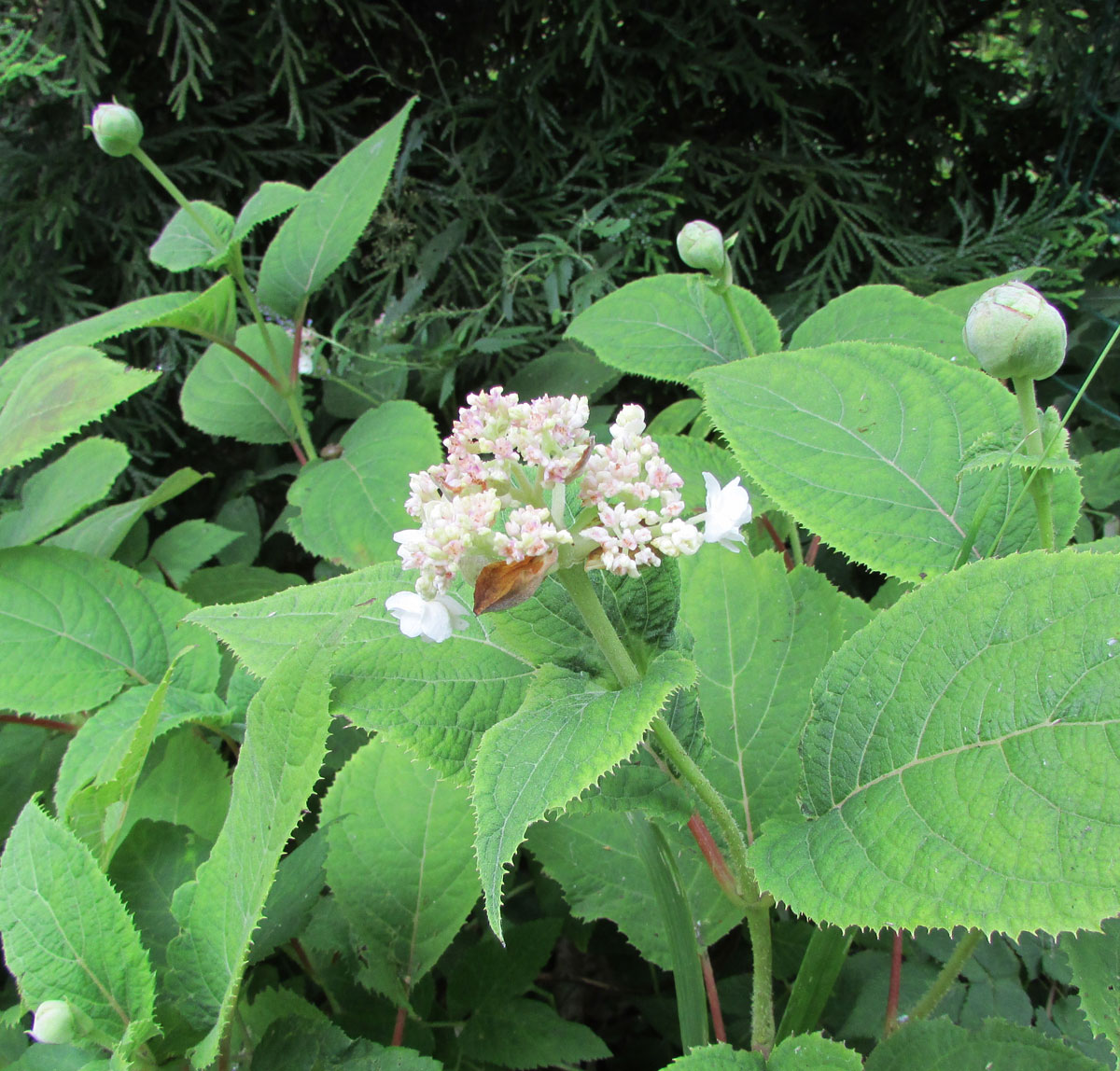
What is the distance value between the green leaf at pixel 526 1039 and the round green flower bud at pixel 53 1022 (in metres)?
0.49

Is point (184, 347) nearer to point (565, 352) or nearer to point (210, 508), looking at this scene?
point (210, 508)

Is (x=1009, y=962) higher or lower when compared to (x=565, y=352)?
lower

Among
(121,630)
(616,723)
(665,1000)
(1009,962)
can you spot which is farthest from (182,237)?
(1009,962)

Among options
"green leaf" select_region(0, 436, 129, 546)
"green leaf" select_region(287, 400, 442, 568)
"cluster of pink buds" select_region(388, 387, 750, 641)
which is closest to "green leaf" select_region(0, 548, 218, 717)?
"green leaf" select_region(0, 436, 129, 546)

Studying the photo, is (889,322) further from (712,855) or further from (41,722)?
(41,722)

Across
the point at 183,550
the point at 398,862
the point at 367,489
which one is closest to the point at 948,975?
the point at 398,862

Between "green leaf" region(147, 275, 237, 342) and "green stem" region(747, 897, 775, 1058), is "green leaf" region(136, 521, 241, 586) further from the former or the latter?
"green stem" region(747, 897, 775, 1058)

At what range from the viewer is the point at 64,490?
1536 millimetres

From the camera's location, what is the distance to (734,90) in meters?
2.10

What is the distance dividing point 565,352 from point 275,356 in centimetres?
66

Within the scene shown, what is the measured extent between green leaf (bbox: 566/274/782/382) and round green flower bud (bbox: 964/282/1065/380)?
2.07 ft

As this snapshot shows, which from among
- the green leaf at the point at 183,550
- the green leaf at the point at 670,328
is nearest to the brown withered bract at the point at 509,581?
the green leaf at the point at 670,328

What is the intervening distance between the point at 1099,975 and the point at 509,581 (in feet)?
2.01

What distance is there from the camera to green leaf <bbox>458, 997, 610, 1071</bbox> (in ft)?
3.39
